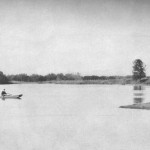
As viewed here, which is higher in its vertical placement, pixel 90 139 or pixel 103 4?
pixel 103 4

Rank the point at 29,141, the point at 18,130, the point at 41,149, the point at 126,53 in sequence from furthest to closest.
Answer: the point at 126,53, the point at 18,130, the point at 29,141, the point at 41,149

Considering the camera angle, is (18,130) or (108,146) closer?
(108,146)

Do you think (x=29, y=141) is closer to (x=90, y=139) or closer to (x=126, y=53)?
(x=90, y=139)

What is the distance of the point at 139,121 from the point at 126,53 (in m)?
5.85

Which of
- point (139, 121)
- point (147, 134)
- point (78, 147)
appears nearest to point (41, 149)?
point (78, 147)

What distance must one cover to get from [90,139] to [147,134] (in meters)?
1.22

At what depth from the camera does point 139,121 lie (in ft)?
31.6

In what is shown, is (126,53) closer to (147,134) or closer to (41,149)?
(147,134)

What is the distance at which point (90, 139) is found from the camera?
23.1 feet

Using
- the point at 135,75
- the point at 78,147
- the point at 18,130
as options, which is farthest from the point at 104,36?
the point at 135,75

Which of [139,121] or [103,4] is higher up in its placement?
[103,4]

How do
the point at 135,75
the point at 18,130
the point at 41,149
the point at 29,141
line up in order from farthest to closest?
the point at 135,75 → the point at 18,130 → the point at 29,141 → the point at 41,149

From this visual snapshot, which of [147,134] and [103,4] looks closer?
[147,134]

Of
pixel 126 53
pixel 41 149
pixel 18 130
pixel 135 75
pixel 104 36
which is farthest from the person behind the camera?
pixel 135 75
